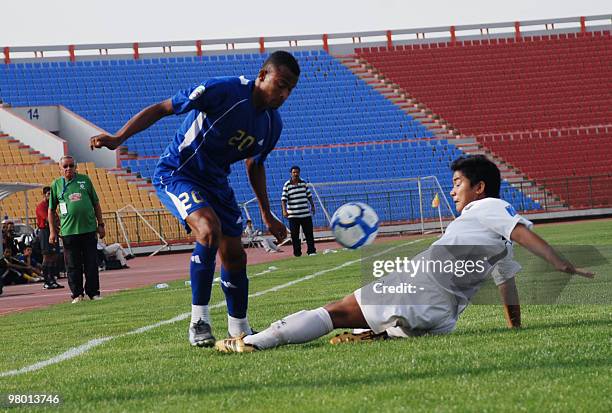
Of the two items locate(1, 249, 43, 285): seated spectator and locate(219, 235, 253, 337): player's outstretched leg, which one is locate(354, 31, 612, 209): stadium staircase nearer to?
locate(1, 249, 43, 285): seated spectator

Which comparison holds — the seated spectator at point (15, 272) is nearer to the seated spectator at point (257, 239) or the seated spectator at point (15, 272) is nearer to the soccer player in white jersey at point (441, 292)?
the seated spectator at point (257, 239)

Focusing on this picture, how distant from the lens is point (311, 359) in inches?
231

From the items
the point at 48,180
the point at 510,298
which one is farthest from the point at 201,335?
the point at 48,180

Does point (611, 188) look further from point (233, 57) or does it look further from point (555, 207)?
point (233, 57)

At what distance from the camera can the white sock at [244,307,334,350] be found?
6.51 meters

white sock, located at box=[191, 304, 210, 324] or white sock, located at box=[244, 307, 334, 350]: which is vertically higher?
white sock, located at box=[191, 304, 210, 324]

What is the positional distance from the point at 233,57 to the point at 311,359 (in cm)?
4241

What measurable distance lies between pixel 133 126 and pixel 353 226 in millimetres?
2081

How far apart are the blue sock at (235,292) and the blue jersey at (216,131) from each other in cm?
62

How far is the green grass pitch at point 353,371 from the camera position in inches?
171

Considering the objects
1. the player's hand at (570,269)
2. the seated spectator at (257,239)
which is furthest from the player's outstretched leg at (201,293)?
the seated spectator at (257,239)

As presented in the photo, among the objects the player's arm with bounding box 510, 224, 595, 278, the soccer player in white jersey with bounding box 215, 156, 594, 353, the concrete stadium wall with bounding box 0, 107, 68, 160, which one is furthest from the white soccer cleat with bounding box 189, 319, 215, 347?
the concrete stadium wall with bounding box 0, 107, 68, 160

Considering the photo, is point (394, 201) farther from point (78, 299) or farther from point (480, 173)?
point (480, 173)

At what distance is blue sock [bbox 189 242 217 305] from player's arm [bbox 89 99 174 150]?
2.74 feet
